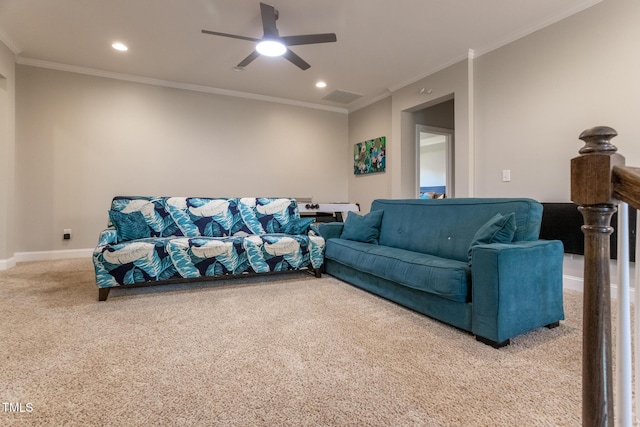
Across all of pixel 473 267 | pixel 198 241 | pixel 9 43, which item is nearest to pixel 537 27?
pixel 473 267

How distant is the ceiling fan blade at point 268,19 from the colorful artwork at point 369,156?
2.95m

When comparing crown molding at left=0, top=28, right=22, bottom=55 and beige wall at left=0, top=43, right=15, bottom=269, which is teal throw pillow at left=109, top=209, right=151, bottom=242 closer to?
beige wall at left=0, top=43, right=15, bottom=269

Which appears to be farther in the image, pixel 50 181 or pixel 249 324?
pixel 50 181

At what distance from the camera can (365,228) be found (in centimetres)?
328

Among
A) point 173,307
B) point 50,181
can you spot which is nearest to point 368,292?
point 173,307

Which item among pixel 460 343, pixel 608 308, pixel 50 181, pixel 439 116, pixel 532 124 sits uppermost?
pixel 439 116

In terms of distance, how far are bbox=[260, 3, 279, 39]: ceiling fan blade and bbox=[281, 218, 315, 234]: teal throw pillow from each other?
6.15 feet

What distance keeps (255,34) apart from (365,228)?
8.26 ft

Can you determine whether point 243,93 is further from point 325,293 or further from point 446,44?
point 325,293

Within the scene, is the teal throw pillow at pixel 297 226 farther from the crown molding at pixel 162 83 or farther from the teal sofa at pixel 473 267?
the crown molding at pixel 162 83

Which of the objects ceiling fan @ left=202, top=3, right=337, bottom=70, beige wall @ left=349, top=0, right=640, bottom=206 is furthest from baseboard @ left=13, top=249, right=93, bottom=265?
beige wall @ left=349, top=0, right=640, bottom=206

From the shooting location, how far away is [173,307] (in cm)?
248

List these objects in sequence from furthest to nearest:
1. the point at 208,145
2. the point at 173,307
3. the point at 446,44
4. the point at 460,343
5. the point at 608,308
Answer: the point at 208,145 < the point at 446,44 < the point at 173,307 < the point at 460,343 < the point at 608,308

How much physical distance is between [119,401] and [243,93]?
16.4 ft
